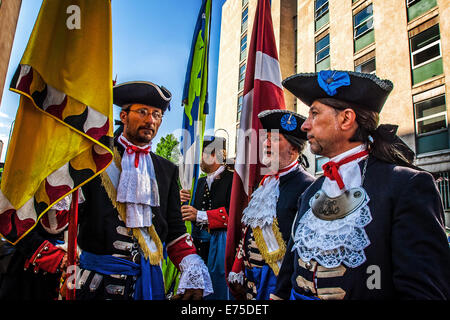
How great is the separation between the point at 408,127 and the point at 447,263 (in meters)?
12.8

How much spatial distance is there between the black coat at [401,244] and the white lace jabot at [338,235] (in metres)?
0.03

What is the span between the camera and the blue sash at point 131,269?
2.00 m

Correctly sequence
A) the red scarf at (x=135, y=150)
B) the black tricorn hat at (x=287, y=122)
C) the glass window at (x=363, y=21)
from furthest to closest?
the glass window at (x=363, y=21)
the black tricorn hat at (x=287, y=122)
the red scarf at (x=135, y=150)

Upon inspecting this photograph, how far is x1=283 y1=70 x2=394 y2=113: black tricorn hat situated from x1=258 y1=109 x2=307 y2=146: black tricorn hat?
953mm

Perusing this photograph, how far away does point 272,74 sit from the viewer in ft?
12.5

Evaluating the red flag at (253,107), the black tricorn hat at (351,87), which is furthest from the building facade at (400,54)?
the black tricorn hat at (351,87)

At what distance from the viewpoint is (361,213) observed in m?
1.57

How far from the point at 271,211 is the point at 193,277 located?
3.08 ft

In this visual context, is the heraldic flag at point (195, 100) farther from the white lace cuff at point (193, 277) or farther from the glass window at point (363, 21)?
the glass window at point (363, 21)

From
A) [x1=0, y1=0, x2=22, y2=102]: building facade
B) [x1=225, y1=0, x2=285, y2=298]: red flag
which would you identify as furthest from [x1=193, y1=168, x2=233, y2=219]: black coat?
[x1=0, y1=0, x2=22, y2=102]: building facade

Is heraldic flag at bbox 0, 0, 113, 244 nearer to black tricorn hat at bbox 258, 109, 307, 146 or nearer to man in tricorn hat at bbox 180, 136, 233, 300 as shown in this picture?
black tricorn hat at bbox 258, 109, 307, 146

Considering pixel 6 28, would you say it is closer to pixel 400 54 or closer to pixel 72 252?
pixel 72 252

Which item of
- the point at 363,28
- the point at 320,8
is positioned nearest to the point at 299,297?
the point at 363,28

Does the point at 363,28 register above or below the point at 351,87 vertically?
above
